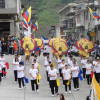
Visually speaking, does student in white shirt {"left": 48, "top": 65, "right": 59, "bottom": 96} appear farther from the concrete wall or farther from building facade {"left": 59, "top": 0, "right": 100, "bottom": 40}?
building facade {"left": 59, "top": 0, "right": 100, "bottom": 40}

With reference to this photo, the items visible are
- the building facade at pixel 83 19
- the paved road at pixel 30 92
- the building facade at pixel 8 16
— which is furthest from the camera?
the building facade at pixel 83 19

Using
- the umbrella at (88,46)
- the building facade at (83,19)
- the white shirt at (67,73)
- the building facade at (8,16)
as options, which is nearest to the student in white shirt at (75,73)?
the white shirt at (67,73)

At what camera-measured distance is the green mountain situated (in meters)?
86.8

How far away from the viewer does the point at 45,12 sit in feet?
300

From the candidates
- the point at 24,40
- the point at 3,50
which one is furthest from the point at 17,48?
the point at 24,40

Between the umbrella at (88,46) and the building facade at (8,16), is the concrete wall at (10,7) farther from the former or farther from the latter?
the umbrella at (88,46)

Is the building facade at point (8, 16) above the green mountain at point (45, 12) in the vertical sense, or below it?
below

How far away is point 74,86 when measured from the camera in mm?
20078

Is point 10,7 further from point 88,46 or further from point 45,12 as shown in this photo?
point 45,12

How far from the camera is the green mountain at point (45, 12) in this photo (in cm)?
8681

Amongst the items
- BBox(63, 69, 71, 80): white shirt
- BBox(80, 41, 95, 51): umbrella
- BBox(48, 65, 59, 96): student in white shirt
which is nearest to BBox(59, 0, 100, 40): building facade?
BBox(80, 41, 95, 51): umbrella

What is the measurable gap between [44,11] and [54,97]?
246ft

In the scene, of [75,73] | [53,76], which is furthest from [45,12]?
[53,76]

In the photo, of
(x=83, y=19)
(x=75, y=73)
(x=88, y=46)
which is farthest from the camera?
(x=83, y=19)
